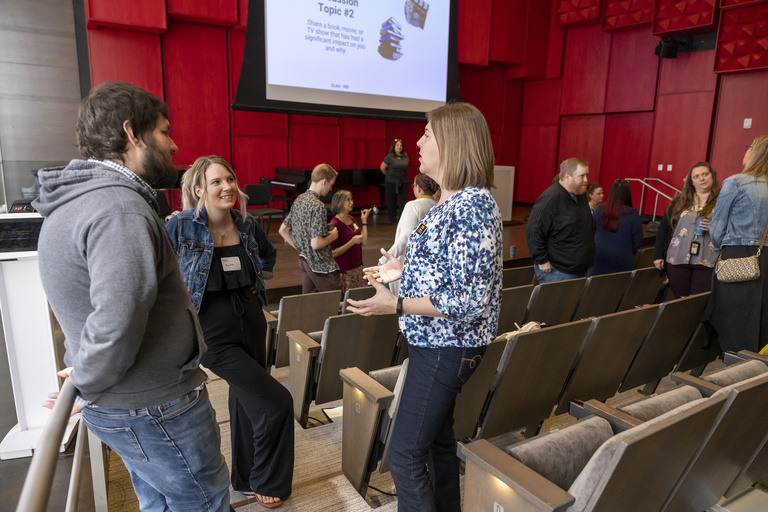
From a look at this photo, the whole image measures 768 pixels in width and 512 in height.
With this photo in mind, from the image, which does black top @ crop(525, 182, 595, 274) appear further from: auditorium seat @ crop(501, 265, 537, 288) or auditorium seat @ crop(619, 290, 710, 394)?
auditorium seat @ crop(619, 290, 710, 394)

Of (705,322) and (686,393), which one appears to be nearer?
(686,393)

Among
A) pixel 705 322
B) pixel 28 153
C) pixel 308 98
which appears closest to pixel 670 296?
pixel 705 322

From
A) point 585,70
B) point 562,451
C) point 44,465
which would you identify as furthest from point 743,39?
point 44,465

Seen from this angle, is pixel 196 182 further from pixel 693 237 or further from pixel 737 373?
pixel 693 237

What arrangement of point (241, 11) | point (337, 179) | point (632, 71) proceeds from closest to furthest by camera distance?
point (241, 11) → point (337, 179) → point (632, 71)

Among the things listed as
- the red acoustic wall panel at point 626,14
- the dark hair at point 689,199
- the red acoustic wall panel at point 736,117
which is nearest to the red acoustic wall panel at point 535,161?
the red acoustic wall panel at point 626,14

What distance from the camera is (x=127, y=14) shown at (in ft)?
22.7

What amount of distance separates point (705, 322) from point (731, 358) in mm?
762

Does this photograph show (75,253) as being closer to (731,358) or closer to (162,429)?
(162,429)

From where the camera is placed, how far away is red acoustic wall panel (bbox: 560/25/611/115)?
1027 cm

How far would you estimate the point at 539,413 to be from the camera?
2344mm

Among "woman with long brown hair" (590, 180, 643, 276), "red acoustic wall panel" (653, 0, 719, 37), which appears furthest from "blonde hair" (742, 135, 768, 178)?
"red acoustic wall panel" (653, 0, 719, 37)

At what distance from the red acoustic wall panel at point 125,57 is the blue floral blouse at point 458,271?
7.16 m

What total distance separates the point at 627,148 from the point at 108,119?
11.0 meters
